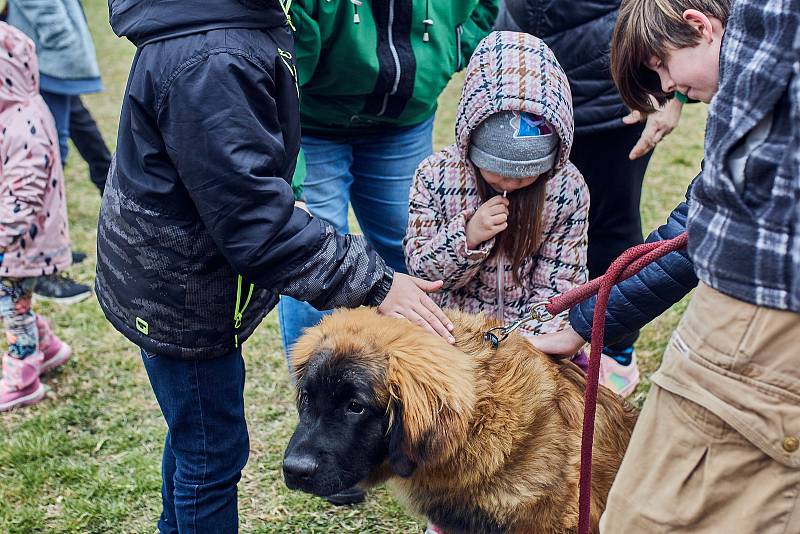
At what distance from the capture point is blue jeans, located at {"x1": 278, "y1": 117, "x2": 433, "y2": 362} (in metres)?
3.50

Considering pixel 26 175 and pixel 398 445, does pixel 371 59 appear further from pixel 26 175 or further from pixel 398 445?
pixel 26 175

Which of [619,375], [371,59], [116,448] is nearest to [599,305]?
[371,59]

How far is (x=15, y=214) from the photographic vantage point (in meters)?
4.07

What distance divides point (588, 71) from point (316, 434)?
2.03 meters

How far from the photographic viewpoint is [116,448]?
4.07 m

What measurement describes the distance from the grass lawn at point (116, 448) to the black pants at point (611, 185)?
2.83ft

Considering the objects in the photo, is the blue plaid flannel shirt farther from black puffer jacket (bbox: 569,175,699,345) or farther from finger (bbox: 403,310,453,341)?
finger (bbox: 403,310,453,341)

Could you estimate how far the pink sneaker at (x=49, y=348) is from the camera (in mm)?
4645

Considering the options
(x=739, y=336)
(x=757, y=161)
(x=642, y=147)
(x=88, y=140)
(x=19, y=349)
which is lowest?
(x=88, y=140)

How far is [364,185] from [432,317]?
4.48 feet

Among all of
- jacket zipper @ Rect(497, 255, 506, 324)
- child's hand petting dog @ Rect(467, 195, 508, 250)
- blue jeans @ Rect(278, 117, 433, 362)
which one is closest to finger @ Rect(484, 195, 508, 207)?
child's hand petting dog @ Rect(467, 195, 508, 250)

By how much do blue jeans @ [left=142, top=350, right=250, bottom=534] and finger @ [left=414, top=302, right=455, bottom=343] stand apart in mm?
625

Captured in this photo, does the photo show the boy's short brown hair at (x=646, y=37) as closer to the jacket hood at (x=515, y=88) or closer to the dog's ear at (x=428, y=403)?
the jacket hood at (x=515, y=88)

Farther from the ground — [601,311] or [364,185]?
[601,311]
